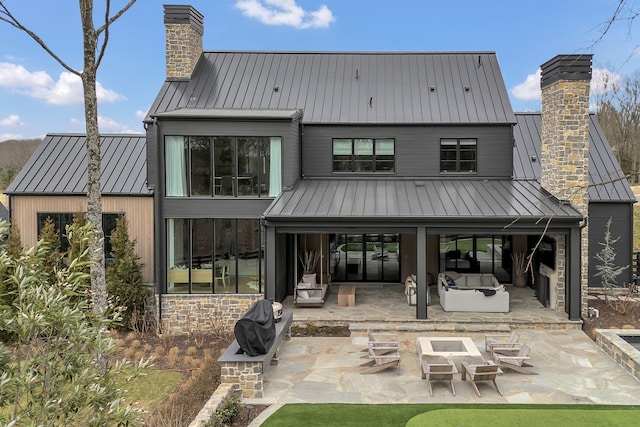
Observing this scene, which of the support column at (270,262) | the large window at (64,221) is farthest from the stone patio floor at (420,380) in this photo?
the large window at (64,221)

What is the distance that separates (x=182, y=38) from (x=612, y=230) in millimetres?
16794

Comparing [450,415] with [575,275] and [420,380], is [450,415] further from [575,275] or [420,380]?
[575,275]

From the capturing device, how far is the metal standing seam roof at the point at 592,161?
16400 millimetres

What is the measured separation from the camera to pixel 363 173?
648 inches

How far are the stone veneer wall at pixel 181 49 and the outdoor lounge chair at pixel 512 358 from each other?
1416 centimetres

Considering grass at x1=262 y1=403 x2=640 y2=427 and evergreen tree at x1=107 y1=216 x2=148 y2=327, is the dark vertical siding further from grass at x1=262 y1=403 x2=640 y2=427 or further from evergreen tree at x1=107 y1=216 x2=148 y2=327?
evergreen tree at x1=107 y1=216 x2=148 y2=327

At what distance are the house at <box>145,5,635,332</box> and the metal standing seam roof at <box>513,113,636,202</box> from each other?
63mm

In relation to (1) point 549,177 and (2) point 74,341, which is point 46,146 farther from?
(1) point 549,177

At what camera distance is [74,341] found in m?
4.19

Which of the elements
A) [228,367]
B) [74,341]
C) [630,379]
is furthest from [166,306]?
[630,379]

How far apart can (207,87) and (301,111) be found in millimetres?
3874

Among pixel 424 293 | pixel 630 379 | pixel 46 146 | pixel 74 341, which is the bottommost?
pixel 630 379

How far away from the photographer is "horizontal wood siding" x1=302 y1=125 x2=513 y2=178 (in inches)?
642

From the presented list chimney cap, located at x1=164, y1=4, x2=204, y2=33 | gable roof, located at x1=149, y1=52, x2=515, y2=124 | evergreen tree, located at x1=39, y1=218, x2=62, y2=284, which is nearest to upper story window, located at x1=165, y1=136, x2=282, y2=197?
gable roof, located at x1=149, y1=52, x2=515, y2=124
